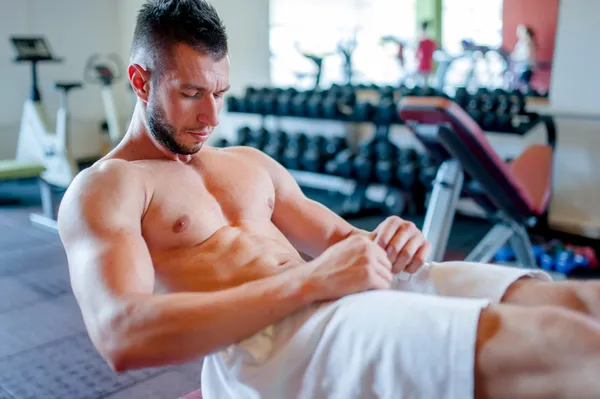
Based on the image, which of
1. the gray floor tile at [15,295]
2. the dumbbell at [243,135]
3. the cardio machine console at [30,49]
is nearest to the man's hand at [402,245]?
the gray floor tile at [15,295]

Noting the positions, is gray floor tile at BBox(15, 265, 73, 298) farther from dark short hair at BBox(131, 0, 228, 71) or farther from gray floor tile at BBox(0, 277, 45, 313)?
dark short hair at BBox(131, 0, 228, 71)

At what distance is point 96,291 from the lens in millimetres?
865

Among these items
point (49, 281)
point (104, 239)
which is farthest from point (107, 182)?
point (49, 281)

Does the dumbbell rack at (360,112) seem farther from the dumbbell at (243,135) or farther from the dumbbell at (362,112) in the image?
the dumbbell at (243,135)

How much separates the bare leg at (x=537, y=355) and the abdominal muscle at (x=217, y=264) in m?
0.45

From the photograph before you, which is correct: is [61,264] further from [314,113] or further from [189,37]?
[189,37]

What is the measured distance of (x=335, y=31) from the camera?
9.95 metres

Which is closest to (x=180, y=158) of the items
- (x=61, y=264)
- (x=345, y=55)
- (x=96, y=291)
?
(x=96, y=291)

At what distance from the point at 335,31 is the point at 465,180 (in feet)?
26.4

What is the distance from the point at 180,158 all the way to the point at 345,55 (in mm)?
4690

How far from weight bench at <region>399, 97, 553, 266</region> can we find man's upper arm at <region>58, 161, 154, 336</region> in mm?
1323

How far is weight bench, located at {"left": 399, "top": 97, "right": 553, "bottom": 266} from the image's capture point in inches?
82.4

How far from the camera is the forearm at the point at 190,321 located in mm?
822

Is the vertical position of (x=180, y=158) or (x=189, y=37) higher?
(x=189, y=37)
